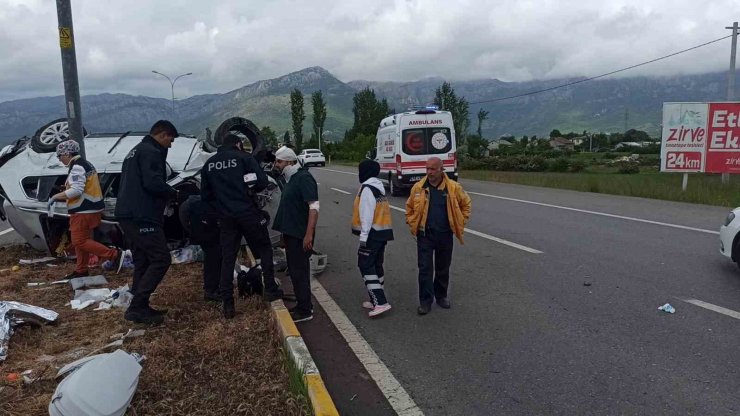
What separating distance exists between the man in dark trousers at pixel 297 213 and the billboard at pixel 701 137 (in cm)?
1602

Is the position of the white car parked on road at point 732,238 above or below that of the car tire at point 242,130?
below

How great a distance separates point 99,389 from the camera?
132 inches

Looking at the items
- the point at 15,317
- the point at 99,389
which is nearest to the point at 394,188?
the point at 15,317

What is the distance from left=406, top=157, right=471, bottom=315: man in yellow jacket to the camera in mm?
5738

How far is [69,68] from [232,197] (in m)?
4.33

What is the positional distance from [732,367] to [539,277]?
2902 mm

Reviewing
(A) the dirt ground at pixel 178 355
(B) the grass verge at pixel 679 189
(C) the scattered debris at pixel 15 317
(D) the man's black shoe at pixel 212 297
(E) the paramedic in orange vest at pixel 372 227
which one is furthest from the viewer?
(B) the grass verge at pixel 679 189

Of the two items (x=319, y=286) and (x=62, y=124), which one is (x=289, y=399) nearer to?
(x=319, y=286)

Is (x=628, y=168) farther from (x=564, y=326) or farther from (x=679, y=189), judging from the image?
(x=564, y=326)

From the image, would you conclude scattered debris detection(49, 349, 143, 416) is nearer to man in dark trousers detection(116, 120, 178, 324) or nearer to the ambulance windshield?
man in dark trousers detection(116, 120, 178, 324)

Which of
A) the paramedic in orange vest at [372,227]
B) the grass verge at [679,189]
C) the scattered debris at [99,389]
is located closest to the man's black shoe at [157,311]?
the scattered debris at [99,389]

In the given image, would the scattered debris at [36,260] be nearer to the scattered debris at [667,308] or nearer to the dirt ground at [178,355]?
the dirt ground at [178,355]

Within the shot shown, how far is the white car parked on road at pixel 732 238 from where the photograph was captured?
7.00m

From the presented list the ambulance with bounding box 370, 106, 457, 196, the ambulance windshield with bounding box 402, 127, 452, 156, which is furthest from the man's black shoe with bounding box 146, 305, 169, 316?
the ambulance windshield with bounding box 402, 127, 452, 156
